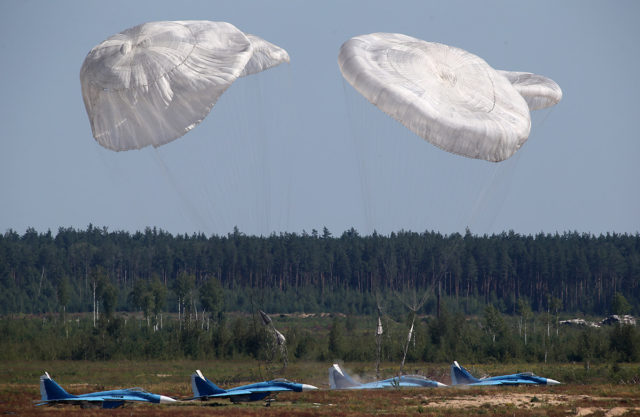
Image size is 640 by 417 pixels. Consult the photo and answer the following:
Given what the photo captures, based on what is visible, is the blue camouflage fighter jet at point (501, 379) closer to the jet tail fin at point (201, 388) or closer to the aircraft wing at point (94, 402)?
the jet tail fin at point (201, 388)

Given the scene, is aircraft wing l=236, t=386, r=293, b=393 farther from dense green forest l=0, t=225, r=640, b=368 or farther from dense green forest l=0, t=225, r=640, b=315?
dense green forest l=0, t=225, r=640, b=315

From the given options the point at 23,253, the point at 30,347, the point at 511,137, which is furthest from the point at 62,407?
the point at 23,253

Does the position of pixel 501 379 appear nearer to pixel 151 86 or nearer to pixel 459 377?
pixel 459 377

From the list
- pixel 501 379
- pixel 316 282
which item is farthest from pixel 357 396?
pixel 316 282

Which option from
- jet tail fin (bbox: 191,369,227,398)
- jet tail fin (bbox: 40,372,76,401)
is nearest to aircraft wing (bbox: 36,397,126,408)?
jet tail fin (bbox: 40,372,76,401)

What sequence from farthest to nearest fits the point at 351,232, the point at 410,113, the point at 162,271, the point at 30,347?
1. the point at 351,232
2. the point at 162,271
3. the point at 30,347
4. the point at 410,113

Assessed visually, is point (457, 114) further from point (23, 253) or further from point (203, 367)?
point (23, 253)
